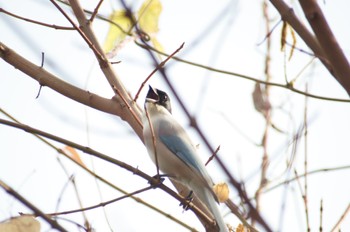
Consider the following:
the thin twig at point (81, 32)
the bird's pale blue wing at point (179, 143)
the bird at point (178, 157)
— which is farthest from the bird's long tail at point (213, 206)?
the thin twig at point (81, 32)

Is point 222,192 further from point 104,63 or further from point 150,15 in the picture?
point 104,63

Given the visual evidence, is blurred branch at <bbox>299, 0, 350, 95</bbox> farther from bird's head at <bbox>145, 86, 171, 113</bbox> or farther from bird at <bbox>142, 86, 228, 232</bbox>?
bird's head at <bbox>145, 86, 171, 113</bbox>

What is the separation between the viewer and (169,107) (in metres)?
3.87

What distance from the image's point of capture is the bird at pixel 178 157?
293cm

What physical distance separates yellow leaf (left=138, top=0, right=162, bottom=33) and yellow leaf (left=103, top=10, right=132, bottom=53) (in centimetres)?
6

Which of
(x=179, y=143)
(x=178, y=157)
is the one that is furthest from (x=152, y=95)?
(x=178, y=157)

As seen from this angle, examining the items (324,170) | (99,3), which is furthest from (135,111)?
(324,170)

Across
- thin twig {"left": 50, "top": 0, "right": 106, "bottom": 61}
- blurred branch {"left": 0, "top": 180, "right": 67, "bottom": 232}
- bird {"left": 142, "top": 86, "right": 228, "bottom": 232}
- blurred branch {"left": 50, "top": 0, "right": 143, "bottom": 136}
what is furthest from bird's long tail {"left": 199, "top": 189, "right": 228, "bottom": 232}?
blurred branch {"left": 0, "top": 180, "right": 67, "bottom": 232}

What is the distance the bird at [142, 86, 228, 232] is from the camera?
9.62 ft

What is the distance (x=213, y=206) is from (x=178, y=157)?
446 mm

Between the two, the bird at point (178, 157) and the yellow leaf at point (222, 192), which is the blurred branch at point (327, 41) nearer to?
the yellow leaf at point (222, 192)

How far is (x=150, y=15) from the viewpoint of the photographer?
240 centimetres

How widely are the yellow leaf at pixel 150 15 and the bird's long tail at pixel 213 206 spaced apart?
0.89m

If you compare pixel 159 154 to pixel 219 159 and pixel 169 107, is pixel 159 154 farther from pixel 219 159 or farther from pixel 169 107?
pixel 219 159
